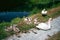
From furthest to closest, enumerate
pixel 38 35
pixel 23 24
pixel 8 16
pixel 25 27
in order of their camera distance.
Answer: pixel 8 16
pixel 23 24
pixel 25 27
pixel 38 35

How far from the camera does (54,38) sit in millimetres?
6379

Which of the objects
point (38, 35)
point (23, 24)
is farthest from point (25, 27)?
point (38, 35)

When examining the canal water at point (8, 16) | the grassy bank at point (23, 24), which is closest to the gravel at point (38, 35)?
the grassy bank at point (23, 24)

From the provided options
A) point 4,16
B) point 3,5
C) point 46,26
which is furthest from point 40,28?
point 3,5

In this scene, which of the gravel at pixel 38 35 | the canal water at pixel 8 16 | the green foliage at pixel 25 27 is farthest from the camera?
the canal water at pixel 8 16

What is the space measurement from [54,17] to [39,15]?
26.9 inches

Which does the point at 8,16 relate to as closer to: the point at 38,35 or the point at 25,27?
the point at 25,27

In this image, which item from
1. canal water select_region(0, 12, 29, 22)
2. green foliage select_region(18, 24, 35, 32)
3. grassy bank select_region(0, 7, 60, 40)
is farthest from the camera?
canal water select_region(0, 12, 29, 22)

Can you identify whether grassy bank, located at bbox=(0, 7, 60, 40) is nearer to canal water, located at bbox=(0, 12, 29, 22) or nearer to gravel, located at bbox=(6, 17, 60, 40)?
gravel, located at bbox=(6, 17, 60, 40)

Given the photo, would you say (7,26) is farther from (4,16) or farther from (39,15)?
(4,16)

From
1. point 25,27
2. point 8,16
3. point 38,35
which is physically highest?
point 25,27

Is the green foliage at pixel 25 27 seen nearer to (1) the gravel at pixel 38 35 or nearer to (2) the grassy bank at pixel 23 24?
(2) the grassy bank at pixel 23 24

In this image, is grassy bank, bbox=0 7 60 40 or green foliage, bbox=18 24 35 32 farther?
green foliage, bbox=18 24 35 32

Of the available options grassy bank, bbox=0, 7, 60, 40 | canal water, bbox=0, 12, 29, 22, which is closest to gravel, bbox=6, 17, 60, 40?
grassy bank, bbox=0, 7, 60, 40
